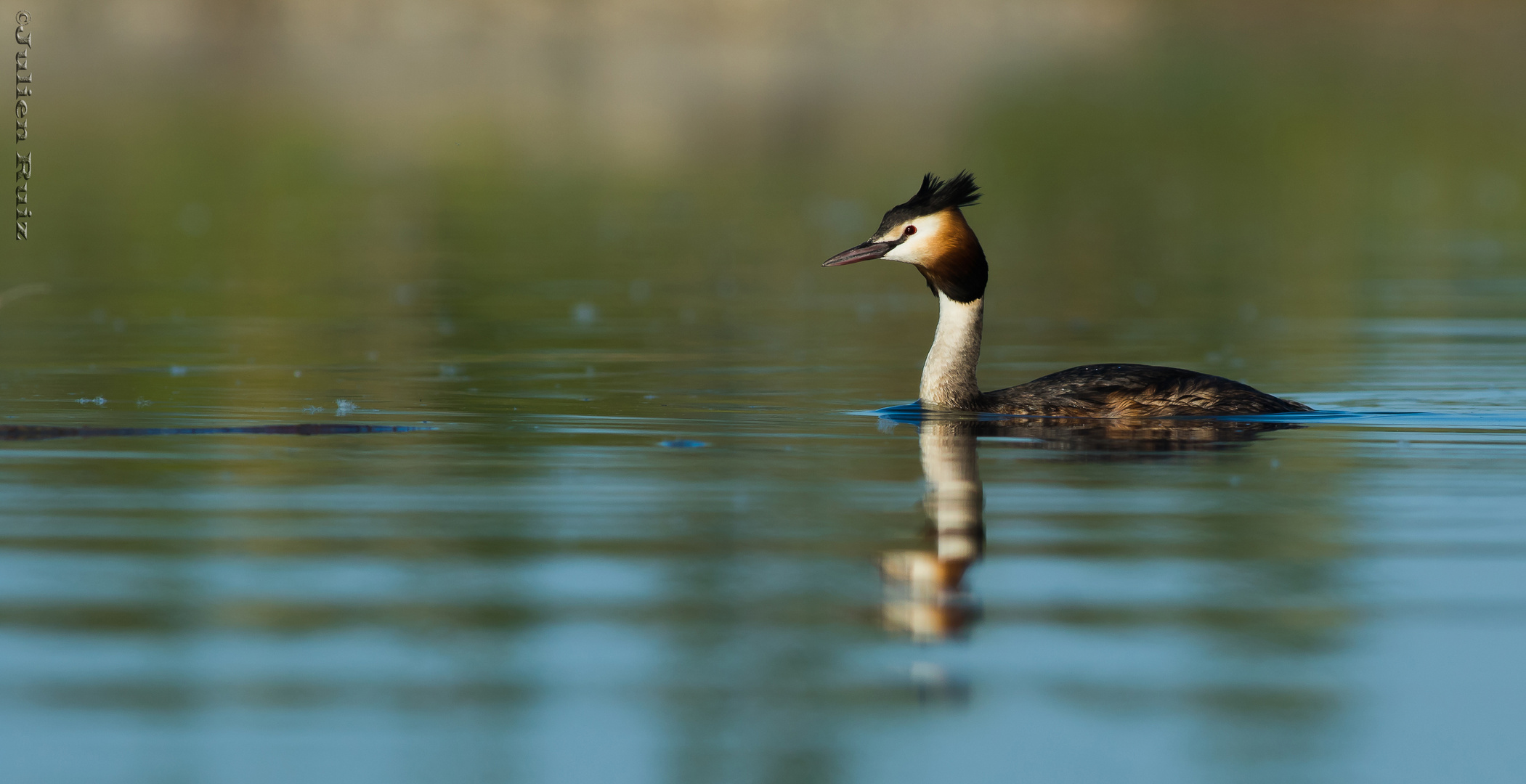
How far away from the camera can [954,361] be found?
41.3 feet

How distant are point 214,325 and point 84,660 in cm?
1173

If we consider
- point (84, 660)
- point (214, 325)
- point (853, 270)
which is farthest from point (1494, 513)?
point (853, 270)

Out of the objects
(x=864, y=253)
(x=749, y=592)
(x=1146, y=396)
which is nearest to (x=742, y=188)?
(x=864, y=253)

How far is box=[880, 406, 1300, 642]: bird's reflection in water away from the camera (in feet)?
23.1

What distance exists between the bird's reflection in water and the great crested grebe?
0.11 meters

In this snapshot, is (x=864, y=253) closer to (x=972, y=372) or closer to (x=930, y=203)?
(x=930, y=203)

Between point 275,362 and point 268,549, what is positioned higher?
point 275,362

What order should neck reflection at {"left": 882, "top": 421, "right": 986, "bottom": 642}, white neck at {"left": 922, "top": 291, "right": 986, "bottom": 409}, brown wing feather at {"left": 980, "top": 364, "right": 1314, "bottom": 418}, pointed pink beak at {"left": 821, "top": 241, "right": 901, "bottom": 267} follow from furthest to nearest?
white neck at {"left": 922, "top": 291, "right": 986, "bottom": 409} → pointed pink beak at {"left": 821, "top": 241, "right": 901, "bottom": 267} → brown wing feather at {"left": 980, "top": 364, "right": 1314, "bottom": 418} → neck reflection at {"left": 882, "top": 421, "right": 986, "bottom": 642}

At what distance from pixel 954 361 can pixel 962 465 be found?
240 centimetres

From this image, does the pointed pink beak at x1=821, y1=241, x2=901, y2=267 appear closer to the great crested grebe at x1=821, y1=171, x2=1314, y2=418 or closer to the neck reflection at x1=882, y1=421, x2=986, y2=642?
the great crested grebe at x1=821, y1=171, x2=1314, y2=418

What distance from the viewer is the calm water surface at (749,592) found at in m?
5.59

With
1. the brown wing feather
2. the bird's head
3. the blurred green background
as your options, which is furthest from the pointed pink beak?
the blurred green background

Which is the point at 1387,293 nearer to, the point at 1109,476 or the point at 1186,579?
the point at 1109,476

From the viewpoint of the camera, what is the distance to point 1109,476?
9898 mm
